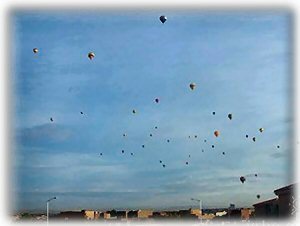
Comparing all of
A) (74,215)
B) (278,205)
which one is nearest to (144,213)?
(74,215)

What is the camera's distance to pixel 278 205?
5450 centimetres

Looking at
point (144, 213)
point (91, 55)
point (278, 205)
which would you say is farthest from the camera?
point (144, 213)

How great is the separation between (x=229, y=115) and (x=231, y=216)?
37.0 m

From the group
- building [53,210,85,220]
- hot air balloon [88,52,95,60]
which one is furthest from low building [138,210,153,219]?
hot air balloon [88,52,95,60]

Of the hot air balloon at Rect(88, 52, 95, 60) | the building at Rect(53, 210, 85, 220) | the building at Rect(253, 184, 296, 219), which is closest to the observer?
the hot air balloon at Rect(88, 52, 95, 60)

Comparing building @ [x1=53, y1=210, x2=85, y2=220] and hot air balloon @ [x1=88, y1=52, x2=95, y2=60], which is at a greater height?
hot air balloon @ [x1=88, y1=52, x2=95, y2=60]

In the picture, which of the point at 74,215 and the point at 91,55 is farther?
the point at 74,215

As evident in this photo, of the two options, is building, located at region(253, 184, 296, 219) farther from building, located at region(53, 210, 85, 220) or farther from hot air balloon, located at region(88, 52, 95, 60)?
building, located at region(53, 210, 85, 220)

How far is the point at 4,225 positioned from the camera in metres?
11.2

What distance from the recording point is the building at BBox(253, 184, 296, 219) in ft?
161

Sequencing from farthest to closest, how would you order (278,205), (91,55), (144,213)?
(144,213) < (278,205) < (91,55)

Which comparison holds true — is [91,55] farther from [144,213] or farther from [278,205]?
[144,213]

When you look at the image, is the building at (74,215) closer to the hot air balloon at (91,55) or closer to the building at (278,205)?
the building at (278,205)

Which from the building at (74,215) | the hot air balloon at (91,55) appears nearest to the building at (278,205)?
the hot air balloon at (91,55)
